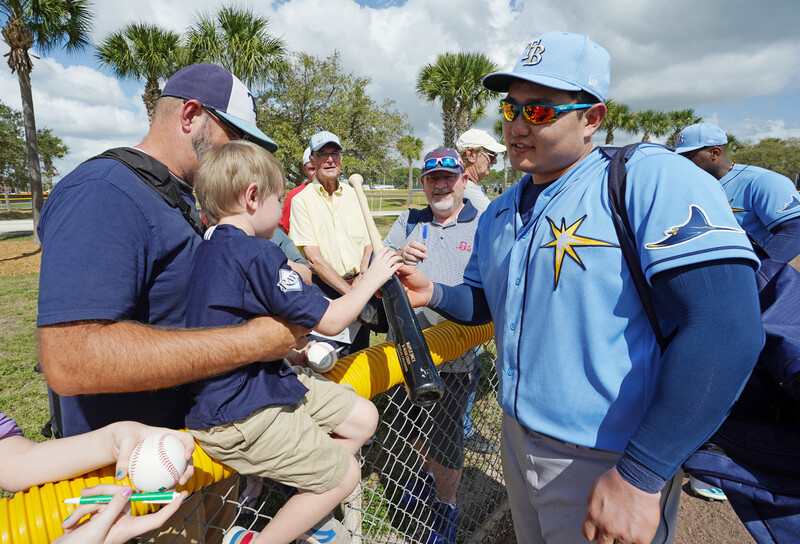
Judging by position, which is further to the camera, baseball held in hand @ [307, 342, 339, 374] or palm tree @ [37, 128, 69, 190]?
palm tree @ [37, 128, 69, 190]

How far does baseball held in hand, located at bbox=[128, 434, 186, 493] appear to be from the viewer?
3.29 ft

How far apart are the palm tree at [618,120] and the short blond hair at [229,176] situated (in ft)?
117

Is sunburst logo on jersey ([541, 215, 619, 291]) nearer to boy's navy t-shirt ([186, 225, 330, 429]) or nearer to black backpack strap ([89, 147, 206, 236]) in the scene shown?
boy's navy t-shirt ([186, 225, 330, 429])

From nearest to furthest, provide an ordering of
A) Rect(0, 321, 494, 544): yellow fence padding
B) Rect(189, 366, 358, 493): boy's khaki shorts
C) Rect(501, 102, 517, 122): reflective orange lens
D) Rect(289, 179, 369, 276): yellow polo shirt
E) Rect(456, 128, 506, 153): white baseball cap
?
1. Rect(0, 321, 494, 544): yellow fence padding
2. Rect(189, 366, 358, 493): boy's khaki shorts
3. Rect(501, 102, 517, 122): reflective orange lens
4. Rect(289, 179, 369, 276): yellow polo shirt
5. Rect(456, 128, 506, 153): white baseball cap

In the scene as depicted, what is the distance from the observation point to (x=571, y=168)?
5.14ft

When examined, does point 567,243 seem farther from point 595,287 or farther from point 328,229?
point 328,229

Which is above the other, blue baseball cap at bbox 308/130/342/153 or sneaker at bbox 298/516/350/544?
blue baseball cap at bbox 308/130/342/153

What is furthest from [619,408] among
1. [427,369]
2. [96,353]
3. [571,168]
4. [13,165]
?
[13,165]

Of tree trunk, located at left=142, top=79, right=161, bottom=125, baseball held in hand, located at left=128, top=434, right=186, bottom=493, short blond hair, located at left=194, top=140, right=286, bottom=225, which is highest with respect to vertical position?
tree trunk, located at left=142, top=79, right=161, bottom=125

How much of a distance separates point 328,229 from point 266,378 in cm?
274

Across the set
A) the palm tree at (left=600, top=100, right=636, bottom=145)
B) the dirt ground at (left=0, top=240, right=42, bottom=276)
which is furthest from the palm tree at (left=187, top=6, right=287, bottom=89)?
the palm tree at (left=600, top=100, right=636, bottom=145)

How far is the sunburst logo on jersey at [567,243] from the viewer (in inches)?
51.4

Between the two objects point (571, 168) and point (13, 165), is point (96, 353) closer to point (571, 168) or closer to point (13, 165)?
point (571, 168)

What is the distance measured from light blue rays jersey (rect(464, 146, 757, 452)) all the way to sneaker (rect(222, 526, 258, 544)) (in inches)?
42.2
